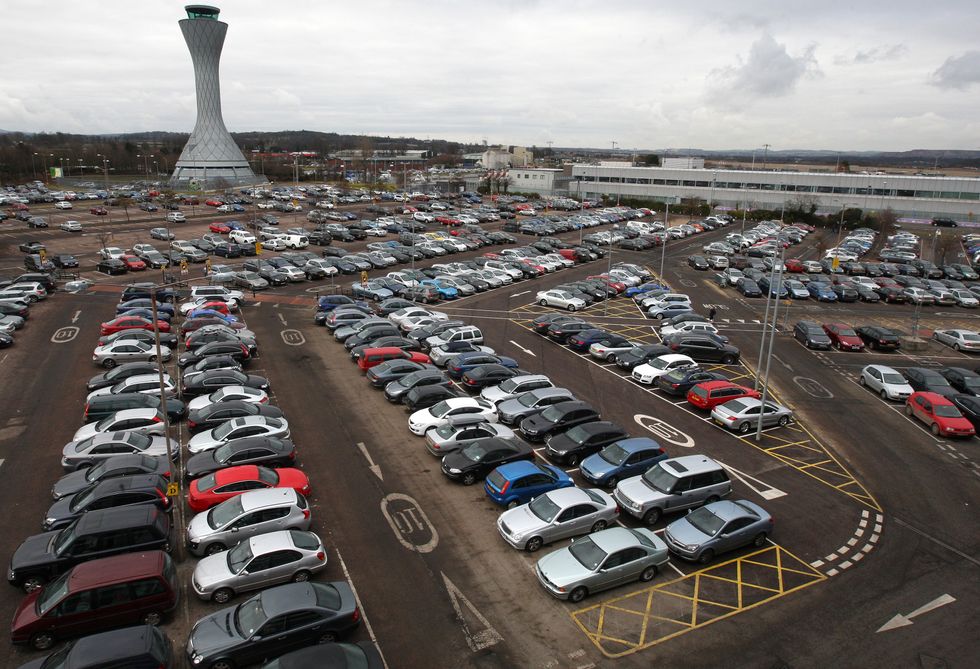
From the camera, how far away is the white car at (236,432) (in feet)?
63.9

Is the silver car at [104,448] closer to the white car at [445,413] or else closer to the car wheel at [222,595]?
the car wheel at [222,595]

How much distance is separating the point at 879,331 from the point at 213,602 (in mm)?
37711

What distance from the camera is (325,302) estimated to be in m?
37.4

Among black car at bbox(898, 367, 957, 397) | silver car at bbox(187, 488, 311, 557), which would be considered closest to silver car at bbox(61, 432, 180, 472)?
silver car at bbox(187, 488, 311, 557)

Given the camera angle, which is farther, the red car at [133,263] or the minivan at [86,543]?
the red car at [133,263]

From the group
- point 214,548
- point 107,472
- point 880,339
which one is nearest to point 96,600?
point 214,548

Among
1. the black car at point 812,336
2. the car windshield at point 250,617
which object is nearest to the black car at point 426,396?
the car windshield at point 250,617

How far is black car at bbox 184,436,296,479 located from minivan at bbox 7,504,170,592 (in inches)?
127

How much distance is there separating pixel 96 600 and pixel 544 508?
10269 millimetres

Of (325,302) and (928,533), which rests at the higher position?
(325,302)

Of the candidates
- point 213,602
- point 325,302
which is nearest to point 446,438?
point 213,602

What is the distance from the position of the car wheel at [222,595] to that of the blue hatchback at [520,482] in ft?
24.0

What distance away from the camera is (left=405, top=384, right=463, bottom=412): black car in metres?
23.7

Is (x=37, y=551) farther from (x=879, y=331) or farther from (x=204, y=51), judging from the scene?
(x=204, y=51)
